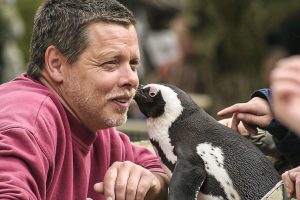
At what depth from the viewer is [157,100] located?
3.07 meters

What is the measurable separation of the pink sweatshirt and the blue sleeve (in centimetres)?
42

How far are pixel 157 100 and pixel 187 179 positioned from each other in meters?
0.41

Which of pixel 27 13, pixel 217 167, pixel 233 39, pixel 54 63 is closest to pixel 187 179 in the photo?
pixel 217 167

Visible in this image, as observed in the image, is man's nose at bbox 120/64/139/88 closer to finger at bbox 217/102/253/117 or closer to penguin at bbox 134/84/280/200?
penguin at bbox 134/84/280/200

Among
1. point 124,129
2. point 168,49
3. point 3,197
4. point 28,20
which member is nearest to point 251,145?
point 3,197

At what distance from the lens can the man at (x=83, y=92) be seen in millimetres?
2773

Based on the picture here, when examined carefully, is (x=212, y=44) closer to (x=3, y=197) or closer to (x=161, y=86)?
(x=161, y=86)

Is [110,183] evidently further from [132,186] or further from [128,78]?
[128,78]

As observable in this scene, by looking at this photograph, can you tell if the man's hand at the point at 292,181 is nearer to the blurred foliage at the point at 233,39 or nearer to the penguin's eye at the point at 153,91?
the penguin's eye at the point at 153,91

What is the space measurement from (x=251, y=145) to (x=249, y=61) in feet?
21.6

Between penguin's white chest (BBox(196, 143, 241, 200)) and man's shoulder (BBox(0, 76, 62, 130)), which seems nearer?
man's shoulder (BBox(0, 76, 62, 130))

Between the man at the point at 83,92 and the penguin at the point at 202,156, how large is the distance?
0.12m

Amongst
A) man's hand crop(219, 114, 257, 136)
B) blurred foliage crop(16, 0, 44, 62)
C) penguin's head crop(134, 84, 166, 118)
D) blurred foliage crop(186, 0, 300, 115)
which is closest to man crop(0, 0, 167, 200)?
penguin's head crop(134, 84, 166, 118)

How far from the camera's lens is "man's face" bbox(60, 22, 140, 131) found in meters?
2.92
